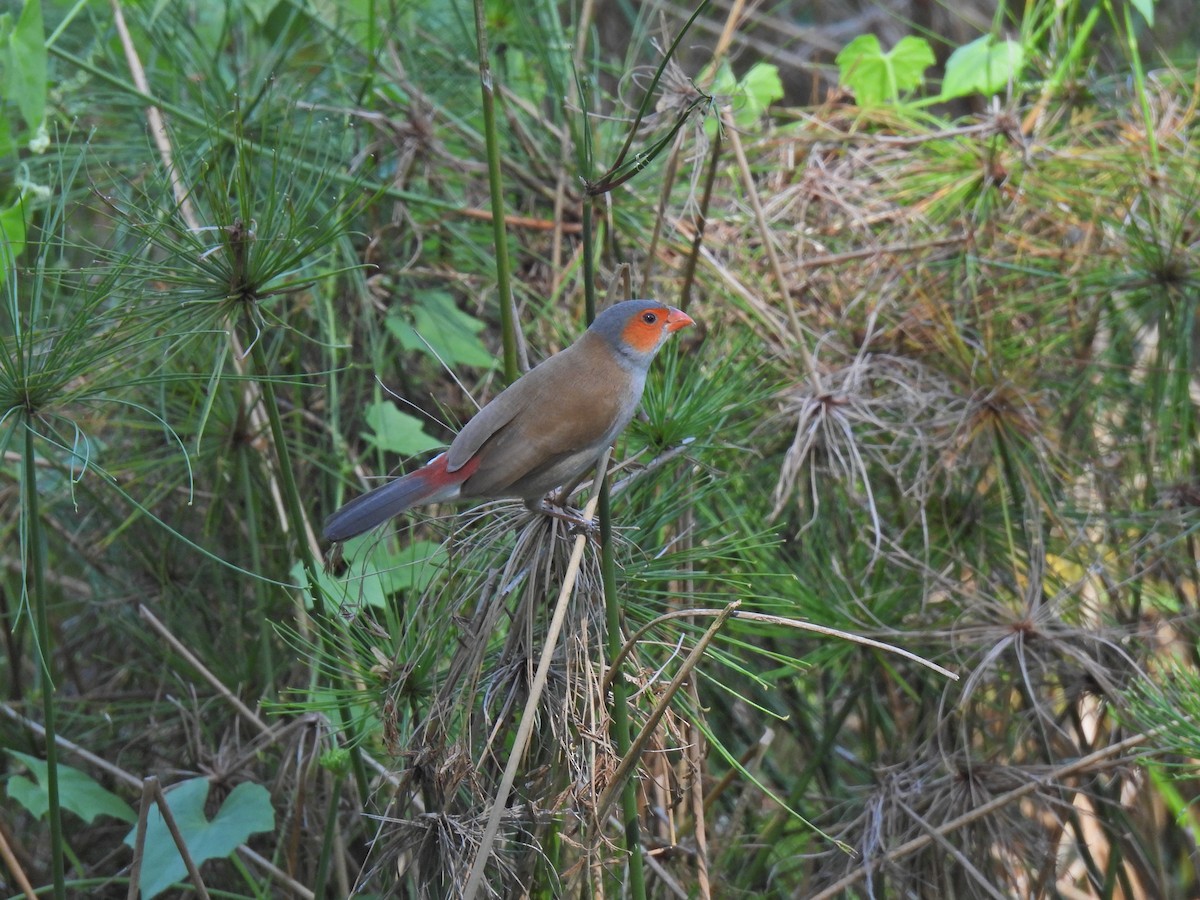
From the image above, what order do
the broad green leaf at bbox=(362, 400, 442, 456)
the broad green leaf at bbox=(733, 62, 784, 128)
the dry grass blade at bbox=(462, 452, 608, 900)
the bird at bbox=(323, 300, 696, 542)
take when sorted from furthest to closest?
the broad green leaf at bbox=(733, 62, 784, 128) → the broad green leaf at bbox=(362, 400, 442, 456) → the bird at bbox=(323, 300, 696, 542) → the dry grass blade at bbox=(462, 452, 608, 900)

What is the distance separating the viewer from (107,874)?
10.8 ft

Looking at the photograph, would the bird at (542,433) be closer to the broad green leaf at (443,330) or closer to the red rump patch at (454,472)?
the red rump patch at (454,472)

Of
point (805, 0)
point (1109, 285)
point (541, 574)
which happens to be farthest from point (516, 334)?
point (805, 0)

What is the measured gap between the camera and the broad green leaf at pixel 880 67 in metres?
3.70

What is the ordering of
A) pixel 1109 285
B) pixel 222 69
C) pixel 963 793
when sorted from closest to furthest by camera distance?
pixel 963 793
pixel 1109 285
pixel 222 69

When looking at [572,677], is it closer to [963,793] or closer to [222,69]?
[963,793]

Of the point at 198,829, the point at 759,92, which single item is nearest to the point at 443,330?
the point at 759,92

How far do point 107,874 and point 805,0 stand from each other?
5.46 metres

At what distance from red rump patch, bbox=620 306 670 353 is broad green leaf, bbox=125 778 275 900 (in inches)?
48.7

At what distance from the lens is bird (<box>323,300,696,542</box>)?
2.19 m

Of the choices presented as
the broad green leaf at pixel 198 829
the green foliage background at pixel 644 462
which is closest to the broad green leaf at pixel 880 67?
the green foliage background at pixel 644 462

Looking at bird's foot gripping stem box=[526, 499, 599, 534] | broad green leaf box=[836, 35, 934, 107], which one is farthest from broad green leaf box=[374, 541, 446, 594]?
broad green leaf box=[836, 35, 934, 107]

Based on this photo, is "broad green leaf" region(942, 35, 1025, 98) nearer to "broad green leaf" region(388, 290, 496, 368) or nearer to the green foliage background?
the green foliage background

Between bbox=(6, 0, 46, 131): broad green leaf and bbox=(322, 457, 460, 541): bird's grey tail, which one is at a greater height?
bbox=(6, 0, 46, 131): broad green leaf
